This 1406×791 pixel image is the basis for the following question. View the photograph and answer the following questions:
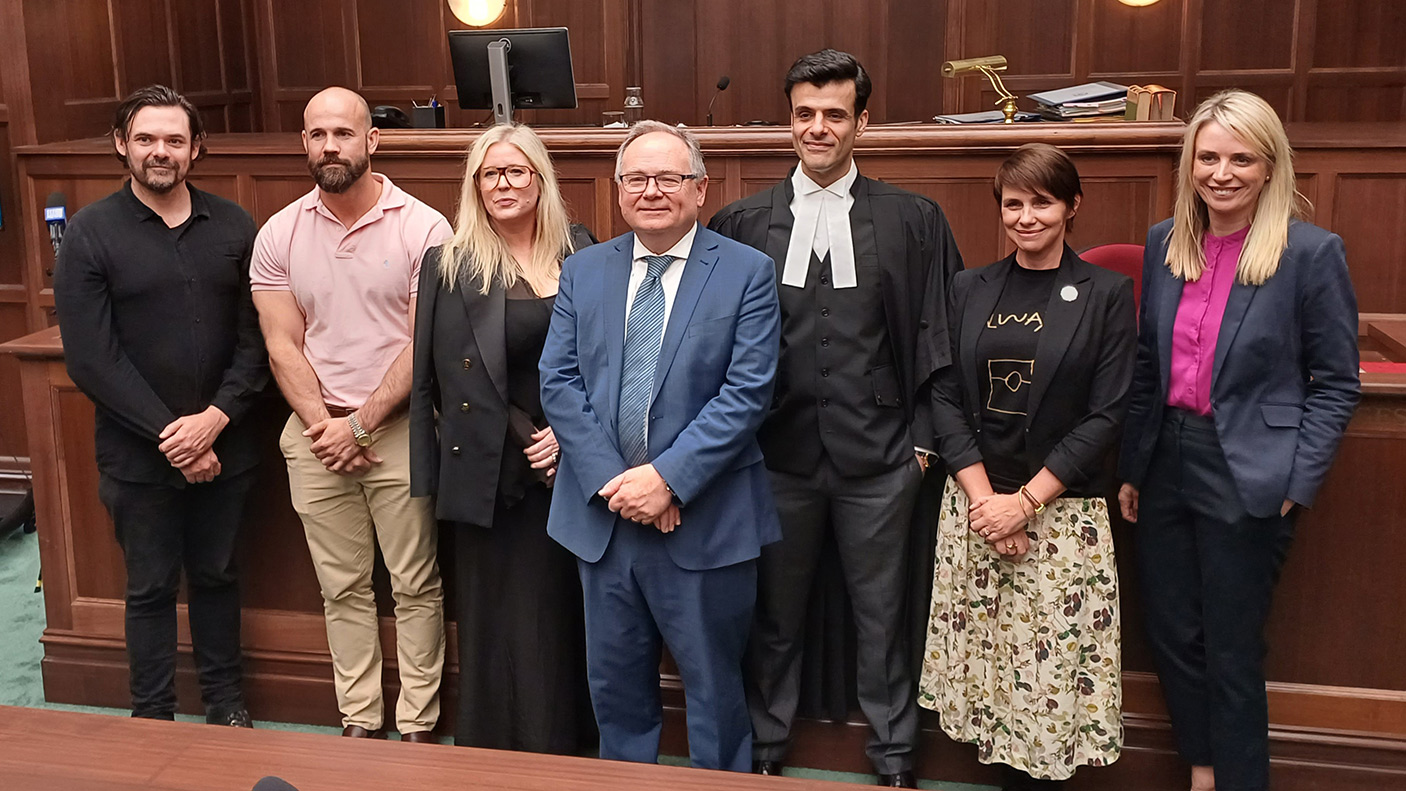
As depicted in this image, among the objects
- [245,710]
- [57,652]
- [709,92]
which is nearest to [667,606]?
[245,710]

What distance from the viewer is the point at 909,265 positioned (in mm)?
2824

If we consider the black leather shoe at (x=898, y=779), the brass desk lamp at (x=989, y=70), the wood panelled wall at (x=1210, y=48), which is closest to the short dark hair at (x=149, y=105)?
the black leather shoe at (x=898, y=779)

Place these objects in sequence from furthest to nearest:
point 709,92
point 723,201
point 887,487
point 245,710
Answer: point 709,92, point 723,201, point 245,710, point 887,487

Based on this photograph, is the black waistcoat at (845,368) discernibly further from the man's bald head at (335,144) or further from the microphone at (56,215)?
the microphone at (56,215)

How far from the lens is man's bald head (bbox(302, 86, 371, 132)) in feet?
10.0

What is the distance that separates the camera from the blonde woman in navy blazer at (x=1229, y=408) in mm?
2520

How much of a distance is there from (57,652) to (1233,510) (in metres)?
3.18

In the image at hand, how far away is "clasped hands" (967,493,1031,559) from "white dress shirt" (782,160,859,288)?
0.56 metres

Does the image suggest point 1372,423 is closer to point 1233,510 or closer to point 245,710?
point 1233,510

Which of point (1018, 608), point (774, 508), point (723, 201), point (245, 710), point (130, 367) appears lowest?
point (245, 710)

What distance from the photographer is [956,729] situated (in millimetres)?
2865

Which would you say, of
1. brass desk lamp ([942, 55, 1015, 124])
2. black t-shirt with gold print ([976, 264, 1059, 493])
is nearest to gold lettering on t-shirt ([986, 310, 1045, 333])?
black t-shirt with gold print ([976, 264, 1059, 493])

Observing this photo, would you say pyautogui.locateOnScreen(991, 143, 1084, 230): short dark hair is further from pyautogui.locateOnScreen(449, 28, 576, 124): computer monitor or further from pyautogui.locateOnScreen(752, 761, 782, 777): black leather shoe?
pyautogui.locateOnScreen(449, 28, 576, 124): computer monitor

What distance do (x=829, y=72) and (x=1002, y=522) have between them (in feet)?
3.36
